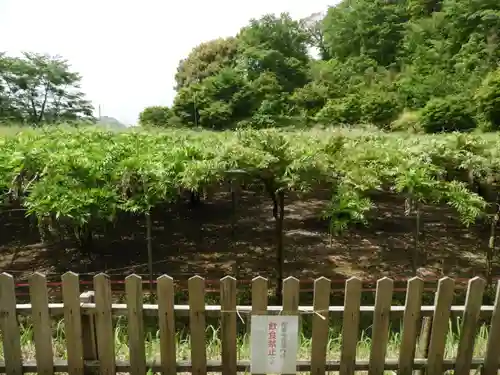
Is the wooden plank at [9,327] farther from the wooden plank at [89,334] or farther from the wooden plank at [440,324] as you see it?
the wooden plank at [440,324]

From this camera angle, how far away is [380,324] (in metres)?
2.41

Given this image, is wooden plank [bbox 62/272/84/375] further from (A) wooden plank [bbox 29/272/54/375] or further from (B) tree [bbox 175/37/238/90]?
(B) tree [bbox 175/37/238/90]

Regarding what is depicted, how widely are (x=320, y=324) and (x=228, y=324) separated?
0.53 meters

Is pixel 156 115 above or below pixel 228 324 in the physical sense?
above

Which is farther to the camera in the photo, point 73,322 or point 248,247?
point 248,247

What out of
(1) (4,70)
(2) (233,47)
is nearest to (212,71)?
(2) (233,47)

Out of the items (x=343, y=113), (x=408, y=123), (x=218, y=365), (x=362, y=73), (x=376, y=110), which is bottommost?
(x=218, y=365)

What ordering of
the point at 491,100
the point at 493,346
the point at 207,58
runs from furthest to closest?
the point at 207,58 < the point at 491,100 < the point at 493,346

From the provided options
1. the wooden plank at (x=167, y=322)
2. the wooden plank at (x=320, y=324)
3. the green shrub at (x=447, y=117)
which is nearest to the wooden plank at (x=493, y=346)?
the wooden plank at (x=320, y=324)

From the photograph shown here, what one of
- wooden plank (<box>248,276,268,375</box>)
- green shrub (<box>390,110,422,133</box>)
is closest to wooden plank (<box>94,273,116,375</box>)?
wooden plank (<box>248,276,268,375</box>)

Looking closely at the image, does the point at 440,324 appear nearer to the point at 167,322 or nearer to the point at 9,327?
the point at 167,322

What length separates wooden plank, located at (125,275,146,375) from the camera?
231 cm

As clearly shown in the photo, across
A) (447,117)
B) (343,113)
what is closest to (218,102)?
(343,113)

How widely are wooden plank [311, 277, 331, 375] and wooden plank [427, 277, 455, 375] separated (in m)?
0.65
